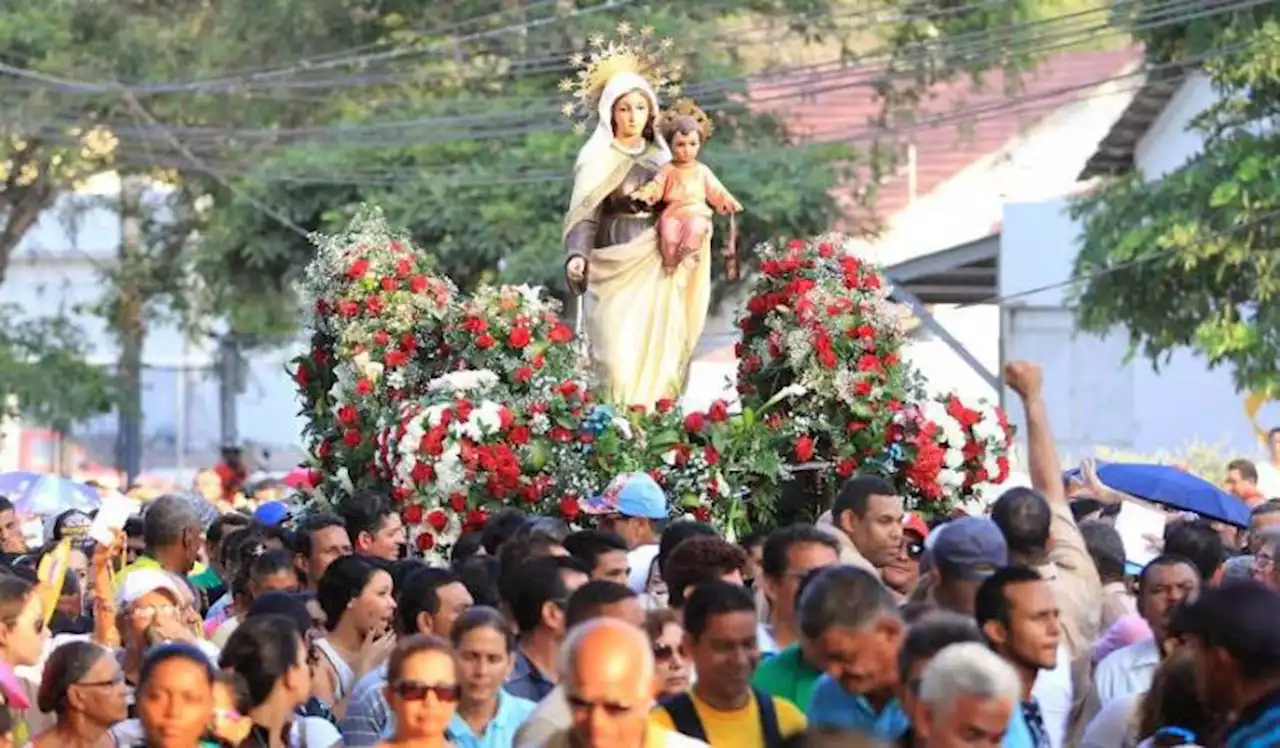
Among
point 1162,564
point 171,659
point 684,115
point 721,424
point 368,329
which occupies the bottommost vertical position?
point 171,659

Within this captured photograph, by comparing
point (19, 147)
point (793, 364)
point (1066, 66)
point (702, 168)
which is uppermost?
point (1066, 66)

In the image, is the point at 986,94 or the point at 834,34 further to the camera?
the point at 986,94

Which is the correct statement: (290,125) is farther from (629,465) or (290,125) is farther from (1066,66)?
(629,465)

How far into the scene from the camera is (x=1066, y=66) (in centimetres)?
4666

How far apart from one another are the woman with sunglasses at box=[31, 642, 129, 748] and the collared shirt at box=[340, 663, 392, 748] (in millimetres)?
659

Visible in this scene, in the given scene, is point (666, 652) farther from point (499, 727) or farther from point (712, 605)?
point (499, 727)

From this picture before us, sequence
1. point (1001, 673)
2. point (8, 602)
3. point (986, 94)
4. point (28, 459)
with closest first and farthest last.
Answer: point (1001, 673) < point (8, 602) < point (986, 94) < point (28, 459)

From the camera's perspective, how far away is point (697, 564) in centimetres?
964

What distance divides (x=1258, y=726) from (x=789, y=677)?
165 cm

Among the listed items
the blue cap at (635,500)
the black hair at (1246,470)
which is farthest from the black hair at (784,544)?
the black hair at (1246,470)

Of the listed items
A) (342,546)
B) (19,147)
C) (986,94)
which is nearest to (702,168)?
(342,546)

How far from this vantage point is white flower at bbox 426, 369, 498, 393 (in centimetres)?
1473

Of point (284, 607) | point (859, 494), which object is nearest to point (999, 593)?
point (284, 607)

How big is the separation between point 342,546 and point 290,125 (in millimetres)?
21706
